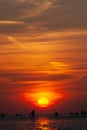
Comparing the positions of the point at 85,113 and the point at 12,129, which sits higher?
the point at 85,113

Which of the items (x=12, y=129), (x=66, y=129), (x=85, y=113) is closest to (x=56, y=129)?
(x=66, y=129)

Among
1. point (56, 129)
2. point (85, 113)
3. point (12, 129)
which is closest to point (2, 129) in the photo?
point (12, 129)

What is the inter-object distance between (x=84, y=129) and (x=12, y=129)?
293 inches

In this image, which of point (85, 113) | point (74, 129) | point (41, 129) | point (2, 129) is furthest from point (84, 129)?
point (85, 113)

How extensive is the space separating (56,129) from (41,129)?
5.66ft

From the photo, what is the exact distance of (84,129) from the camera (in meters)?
49.0

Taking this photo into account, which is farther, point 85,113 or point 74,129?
point 85,113

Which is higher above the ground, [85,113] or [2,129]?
[85,113]

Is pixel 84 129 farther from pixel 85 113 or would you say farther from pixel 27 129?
pixel 85 113

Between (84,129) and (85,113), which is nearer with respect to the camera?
(84,129)

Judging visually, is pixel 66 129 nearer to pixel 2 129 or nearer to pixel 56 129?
pixel 56 129

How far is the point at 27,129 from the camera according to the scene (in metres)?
50.6

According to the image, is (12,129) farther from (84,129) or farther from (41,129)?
(84,129)

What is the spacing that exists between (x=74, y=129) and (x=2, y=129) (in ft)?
24.3
